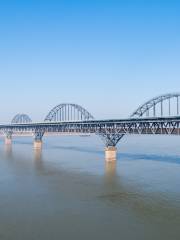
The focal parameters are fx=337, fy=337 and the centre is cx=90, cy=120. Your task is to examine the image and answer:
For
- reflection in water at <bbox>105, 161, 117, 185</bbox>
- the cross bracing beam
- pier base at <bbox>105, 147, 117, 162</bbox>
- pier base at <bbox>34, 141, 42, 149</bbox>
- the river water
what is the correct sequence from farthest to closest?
pier base at <bbox>34, 141, 42, 149</bbox> → pier base at <bbox>105, 147, 117, 162</bbox> → the cross bracing beam → reflection in water at <bbox>105, 161, 117, 185</bbox> → the river water

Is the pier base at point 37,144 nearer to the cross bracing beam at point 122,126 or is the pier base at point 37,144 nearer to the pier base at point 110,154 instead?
the cross bracing beam at point 122,126

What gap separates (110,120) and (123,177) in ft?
75.0

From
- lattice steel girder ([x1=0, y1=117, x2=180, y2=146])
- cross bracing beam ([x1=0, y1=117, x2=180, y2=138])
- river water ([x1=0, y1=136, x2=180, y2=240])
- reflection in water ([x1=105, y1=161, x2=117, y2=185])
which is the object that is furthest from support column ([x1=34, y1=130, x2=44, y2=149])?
river water ([x1=0, y1=136, x2=180, y2=240])

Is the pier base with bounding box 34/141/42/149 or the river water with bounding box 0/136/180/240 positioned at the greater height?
the pier base with bounding box 34/141/42/149

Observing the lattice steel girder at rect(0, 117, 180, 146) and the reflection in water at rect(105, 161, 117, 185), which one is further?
the lattice steel girder at rect(0, 117, 180, 146)

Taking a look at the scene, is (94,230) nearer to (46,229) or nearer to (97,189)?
(46,229)

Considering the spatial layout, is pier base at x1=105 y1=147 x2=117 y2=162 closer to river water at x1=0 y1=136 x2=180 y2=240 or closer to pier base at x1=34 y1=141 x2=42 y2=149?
river water at x1=0 y1=136 x2=180 y2=240

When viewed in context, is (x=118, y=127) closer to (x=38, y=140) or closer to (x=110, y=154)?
(x=110, y=154)

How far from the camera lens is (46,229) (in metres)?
25.2

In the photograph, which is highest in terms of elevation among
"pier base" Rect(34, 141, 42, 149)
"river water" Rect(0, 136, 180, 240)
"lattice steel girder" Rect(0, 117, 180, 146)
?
"lattice steel girder" Rect(0, 117, 180, 146)

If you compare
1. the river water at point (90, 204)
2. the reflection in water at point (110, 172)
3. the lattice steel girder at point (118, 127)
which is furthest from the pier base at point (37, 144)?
the river water at point (90, 204)

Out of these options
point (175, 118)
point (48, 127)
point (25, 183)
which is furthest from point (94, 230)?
point (48, 127)

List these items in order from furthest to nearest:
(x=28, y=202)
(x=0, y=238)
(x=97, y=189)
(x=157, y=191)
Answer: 1. (x=97, y=189)
2. (x=157, y=191)
3. (x=28, y=202)
4. (x=0, y=238)

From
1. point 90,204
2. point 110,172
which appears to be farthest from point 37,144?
point 90,204
